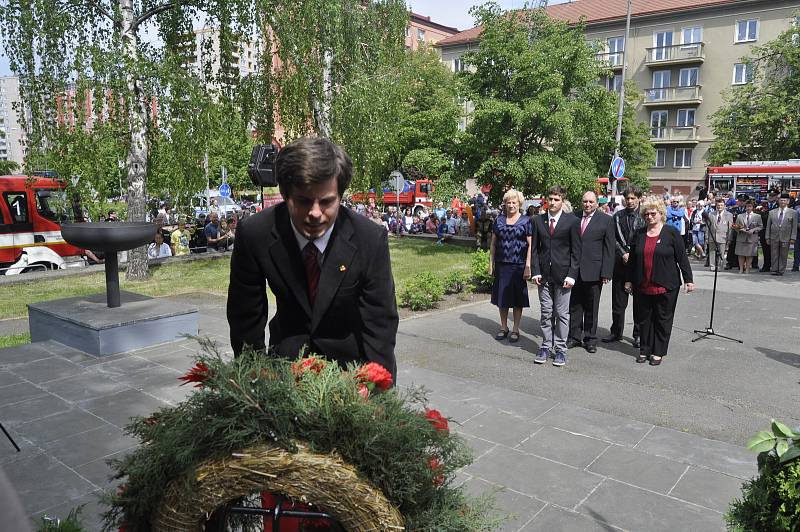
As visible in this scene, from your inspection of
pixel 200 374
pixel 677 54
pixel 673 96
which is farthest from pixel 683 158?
pixel 200 374

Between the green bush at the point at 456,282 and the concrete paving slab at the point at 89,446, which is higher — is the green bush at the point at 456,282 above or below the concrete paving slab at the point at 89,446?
above

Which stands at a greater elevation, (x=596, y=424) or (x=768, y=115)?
(x=768, y=115)

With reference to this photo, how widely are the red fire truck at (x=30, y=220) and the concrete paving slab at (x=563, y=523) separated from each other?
14.4 meters

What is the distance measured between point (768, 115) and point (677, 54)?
53.1 feet

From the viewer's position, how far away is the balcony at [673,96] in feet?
150

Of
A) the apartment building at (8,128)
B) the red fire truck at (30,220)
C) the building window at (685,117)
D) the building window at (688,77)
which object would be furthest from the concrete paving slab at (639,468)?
the apartment building at (8,128)

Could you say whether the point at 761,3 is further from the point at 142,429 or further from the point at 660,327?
the point at 142,429

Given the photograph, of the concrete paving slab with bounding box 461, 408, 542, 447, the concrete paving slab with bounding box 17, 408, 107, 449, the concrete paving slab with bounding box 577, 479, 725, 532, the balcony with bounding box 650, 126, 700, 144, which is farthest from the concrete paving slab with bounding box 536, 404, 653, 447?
the balcony with bounding box 650, 126, 700, 144

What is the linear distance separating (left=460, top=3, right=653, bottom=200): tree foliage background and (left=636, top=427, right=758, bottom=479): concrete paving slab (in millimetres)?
13225

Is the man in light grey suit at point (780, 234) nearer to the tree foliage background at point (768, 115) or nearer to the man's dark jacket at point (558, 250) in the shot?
the man's dark jacket at point (558, 250)

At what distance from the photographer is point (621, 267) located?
844 centimetres

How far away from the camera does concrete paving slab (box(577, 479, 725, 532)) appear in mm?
3627

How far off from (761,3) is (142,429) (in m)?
51.3

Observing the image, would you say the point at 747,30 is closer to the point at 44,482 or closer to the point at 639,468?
the point at 639,468
